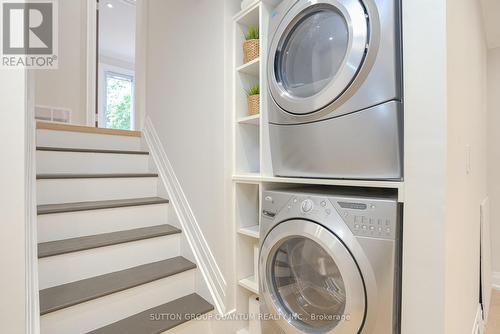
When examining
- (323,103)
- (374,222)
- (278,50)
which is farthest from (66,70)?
(374,222)

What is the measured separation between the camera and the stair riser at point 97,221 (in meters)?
1.46

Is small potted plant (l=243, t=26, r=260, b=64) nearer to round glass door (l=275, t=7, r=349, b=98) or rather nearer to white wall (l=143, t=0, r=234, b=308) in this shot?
white wall (l=143, t=0, r=234, b=308)

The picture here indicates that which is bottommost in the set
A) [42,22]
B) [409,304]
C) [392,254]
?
[409,304]

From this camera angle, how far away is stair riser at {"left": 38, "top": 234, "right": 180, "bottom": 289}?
130 cm

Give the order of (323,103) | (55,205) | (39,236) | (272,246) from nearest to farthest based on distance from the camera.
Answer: (323,103)
(272,246)
(39,236)
(55,205)

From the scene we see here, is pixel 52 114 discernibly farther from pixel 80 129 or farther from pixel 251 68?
pixel 251 68

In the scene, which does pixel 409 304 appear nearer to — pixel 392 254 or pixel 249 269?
pixel 392 254

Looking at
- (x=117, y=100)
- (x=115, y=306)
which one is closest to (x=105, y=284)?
(x=115, y=306)

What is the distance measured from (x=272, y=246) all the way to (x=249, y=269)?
0.48m

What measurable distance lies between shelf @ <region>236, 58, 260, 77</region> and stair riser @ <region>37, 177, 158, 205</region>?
112 centimetres

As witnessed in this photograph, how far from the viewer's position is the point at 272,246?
1.24 meters

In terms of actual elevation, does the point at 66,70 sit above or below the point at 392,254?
above

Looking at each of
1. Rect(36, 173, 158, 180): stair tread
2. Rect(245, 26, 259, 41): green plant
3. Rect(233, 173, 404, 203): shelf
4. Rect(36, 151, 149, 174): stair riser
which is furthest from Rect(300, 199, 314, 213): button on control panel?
Rect(36, 151, 149, 174): stair riser

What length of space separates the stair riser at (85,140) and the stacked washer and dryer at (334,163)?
162 centimetres
